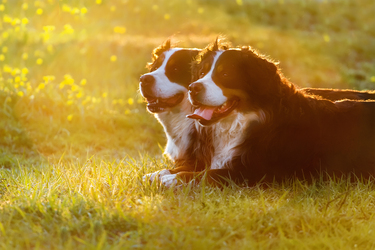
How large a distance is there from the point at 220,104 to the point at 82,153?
2670 millimetres

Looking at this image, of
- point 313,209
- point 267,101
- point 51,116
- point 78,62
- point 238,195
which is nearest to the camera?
point 313,209

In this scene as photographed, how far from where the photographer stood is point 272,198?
A: 11.1ft

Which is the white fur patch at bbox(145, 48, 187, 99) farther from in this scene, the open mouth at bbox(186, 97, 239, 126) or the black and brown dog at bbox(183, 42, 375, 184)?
the open mouth at bbox(186, 97, 239, 126)

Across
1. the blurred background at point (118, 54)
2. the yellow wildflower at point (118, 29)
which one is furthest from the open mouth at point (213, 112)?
the yellow wildflower at point (118, 29)

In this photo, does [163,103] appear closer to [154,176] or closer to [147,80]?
[147,80]

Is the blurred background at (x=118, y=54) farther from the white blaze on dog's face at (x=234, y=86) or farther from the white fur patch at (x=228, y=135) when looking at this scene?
the white fur patch at (x=228, y=135)

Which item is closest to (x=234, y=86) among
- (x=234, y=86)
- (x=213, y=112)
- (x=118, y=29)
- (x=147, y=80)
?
(x=234, y=86)

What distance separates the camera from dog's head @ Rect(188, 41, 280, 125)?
3.50 m

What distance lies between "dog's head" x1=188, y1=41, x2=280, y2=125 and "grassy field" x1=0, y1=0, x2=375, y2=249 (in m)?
0.64

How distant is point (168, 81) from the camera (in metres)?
4.08

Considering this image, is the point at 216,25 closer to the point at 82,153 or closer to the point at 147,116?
the point at 147,116

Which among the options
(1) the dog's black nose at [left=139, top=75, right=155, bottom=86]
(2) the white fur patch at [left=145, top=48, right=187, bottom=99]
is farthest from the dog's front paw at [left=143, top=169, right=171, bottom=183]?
(1) the dog's black nose at [left=139, top=75, right=155, bottom=86]

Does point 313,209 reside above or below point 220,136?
below

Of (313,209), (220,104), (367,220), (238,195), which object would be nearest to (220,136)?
(220,104)
